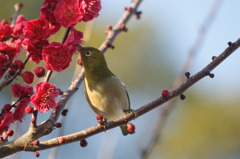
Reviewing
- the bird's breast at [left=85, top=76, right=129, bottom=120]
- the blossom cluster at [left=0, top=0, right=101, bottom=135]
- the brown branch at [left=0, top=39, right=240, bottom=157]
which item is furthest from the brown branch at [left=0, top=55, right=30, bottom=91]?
the bird's breast at [left=85, top=76, right=129, bottom=120]

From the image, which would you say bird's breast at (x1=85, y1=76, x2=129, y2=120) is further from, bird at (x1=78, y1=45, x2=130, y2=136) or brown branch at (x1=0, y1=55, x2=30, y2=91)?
brown branch at (x1=0, y1=55, x2=30, y2=91)

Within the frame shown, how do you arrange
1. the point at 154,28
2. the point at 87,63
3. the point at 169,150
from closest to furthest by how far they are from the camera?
the point at 87,63 < the point at 169,150 < the point at 154,28

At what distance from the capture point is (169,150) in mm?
10531

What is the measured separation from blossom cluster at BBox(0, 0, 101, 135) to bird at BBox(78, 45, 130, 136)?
1139 millimetres

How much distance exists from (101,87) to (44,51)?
4.40 ft

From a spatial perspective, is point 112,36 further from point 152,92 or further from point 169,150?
point 152,92

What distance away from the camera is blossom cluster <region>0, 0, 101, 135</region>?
6.40 ft

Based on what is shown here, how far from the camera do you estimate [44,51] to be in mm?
1967

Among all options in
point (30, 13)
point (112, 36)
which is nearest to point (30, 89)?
point (112, 36)

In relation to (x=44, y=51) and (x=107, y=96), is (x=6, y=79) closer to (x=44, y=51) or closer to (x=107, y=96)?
(x=44, y=51)

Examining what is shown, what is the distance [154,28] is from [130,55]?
39.9 inches

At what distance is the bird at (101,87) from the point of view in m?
3.24

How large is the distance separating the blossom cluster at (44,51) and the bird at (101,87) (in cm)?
114

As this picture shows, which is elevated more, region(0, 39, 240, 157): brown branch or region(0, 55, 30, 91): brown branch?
region(0, 55, 30, 91): brown branch
